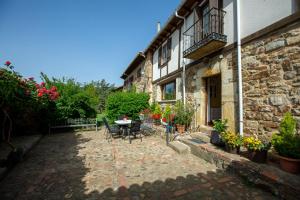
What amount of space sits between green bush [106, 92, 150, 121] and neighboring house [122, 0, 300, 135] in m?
3.72

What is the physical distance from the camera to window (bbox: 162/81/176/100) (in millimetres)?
8789

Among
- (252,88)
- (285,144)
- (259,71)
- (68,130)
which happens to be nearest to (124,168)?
(285,144)

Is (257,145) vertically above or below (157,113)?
below

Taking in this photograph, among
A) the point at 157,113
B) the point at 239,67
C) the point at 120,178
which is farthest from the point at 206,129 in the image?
the point at 157,113

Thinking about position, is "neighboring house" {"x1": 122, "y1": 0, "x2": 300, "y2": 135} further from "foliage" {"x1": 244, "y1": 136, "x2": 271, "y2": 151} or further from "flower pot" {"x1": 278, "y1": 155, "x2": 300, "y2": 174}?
"flower pot" {"x1": 278, "y1": 155, "x2": 300, "y2": 174}

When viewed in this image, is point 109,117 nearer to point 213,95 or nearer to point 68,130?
point 68,130

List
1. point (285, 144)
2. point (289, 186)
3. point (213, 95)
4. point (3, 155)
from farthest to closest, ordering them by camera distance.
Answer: point (213, 95), point (3, 155), point (285, 144), point (289, 186)

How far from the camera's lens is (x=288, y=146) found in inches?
116

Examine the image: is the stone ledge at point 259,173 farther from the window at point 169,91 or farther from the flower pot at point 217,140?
the window at point 169,91

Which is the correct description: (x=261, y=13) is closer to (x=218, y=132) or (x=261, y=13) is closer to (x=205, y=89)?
(x=205, y=89)

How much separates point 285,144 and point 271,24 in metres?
2.71

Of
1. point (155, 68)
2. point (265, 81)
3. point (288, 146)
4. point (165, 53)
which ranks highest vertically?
point (165, 53)

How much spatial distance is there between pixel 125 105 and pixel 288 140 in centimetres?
845

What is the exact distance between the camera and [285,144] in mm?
2984
